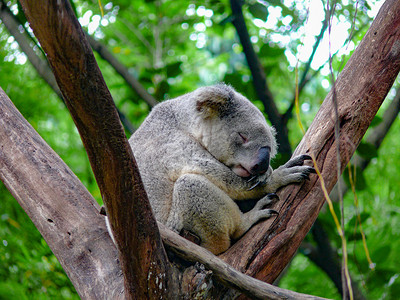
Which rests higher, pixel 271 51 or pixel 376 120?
pixel 271 51

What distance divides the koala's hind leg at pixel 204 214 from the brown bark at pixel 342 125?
5.7 inches

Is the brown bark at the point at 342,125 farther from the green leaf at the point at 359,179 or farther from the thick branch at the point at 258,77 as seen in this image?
the green leaf at the point at 359,179

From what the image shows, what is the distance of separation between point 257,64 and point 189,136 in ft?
5.40

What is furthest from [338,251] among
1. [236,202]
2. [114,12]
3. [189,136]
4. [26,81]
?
[26,81]

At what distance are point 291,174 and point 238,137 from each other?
64cm

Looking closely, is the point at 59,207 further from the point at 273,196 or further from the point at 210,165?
the point at 273,196

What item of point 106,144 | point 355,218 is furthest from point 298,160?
point 355,218

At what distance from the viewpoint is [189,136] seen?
3734mm

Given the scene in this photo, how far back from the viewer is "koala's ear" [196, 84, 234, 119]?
3.65 metres

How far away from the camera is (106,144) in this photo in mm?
2008

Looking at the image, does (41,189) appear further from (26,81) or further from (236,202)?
(26,81)

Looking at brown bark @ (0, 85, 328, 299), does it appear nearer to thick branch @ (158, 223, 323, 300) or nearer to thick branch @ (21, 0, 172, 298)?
thick branch @ (158, 223, 323, 300)

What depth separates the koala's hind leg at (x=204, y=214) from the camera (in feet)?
10.4

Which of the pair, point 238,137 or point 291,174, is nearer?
point 291,174
